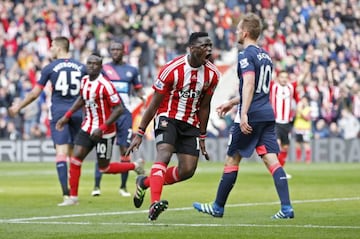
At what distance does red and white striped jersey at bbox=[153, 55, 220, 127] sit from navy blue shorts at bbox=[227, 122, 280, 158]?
1.81ft

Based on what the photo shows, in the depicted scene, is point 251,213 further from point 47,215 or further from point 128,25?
point 128,25

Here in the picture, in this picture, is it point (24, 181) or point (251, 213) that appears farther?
point (24, 181)

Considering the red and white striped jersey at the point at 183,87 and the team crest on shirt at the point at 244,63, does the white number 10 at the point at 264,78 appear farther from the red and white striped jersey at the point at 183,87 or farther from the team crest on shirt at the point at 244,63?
the red and white striped jersey at the point at 183,87

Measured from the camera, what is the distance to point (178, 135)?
13734 mm

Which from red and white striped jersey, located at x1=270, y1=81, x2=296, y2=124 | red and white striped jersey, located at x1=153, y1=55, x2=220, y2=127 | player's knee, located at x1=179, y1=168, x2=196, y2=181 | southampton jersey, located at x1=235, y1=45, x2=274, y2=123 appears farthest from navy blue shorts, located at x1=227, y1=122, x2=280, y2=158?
red and white striped jersey, located at x1=270, y1=81, x2=296, y2=124

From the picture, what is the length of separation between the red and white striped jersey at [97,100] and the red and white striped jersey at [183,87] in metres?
3.38

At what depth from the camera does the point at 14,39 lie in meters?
38.6

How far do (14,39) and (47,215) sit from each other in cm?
2463

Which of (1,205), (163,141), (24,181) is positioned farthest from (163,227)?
(24,181)

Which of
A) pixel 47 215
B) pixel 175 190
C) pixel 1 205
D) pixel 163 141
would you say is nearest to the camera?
pixel 163 141

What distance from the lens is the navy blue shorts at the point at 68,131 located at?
58.4ft

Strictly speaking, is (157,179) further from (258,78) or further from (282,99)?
(282,99)

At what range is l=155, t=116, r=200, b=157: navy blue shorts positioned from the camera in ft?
44.4

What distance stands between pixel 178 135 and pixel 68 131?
179 inches
